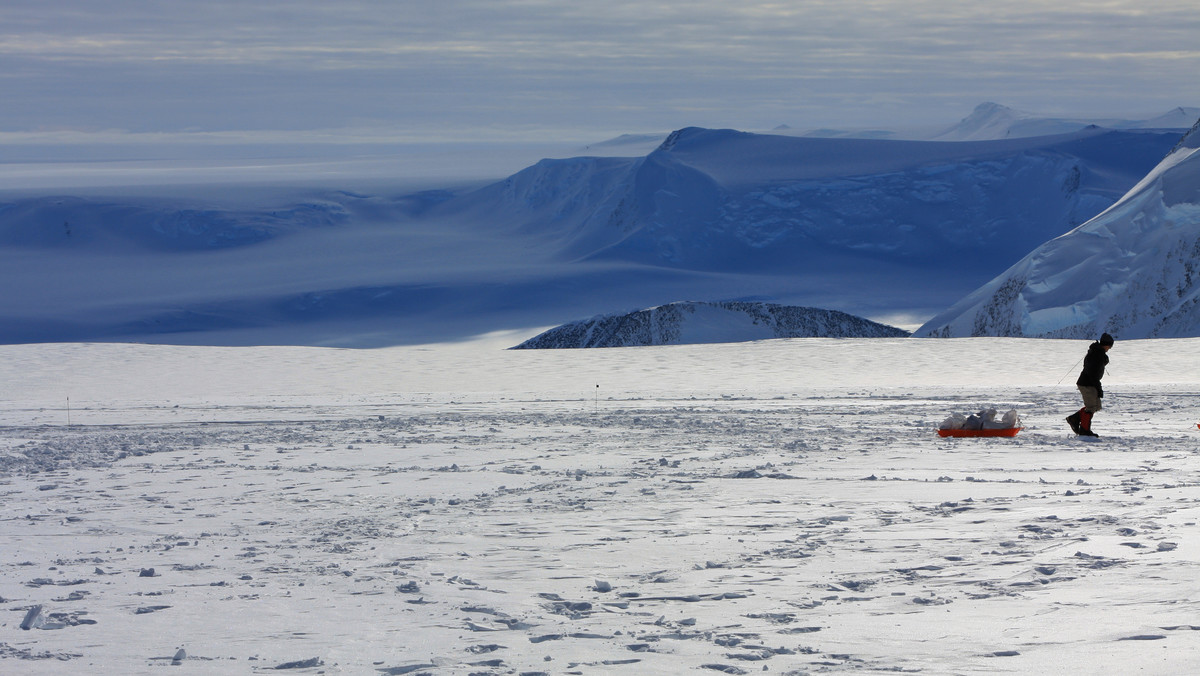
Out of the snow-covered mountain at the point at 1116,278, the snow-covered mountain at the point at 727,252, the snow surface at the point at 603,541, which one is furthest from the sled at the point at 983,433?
the snow-covered mountain at the point at 727,252

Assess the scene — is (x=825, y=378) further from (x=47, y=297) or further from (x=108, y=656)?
(x=47, y=297)

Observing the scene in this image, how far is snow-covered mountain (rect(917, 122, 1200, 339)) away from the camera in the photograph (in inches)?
2334

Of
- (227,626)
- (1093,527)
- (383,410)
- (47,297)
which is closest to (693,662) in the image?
(227,626)

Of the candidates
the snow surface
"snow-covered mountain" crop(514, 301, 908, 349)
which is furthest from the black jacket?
"snow-covered mountain" crop(514, 301, 908, 349)

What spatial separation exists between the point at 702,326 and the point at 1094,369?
3826cm

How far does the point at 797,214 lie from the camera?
498 feet

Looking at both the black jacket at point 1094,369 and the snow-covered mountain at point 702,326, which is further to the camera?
the snow-covered mountain at point 702,326

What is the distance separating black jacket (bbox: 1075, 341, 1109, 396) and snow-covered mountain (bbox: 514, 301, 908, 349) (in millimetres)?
36158

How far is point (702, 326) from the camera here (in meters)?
49.3

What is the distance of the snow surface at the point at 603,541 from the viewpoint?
468 centimetres

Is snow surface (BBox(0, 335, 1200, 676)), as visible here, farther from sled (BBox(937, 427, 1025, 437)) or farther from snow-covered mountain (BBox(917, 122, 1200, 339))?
snow-covered mountain (BBox(917, 122, 1200, 339))

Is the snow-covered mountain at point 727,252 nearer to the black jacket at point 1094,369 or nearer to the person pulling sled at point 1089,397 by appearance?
the black jacket at point 1094,369

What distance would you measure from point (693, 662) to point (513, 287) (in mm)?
142966

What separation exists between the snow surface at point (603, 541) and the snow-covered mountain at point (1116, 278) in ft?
160
